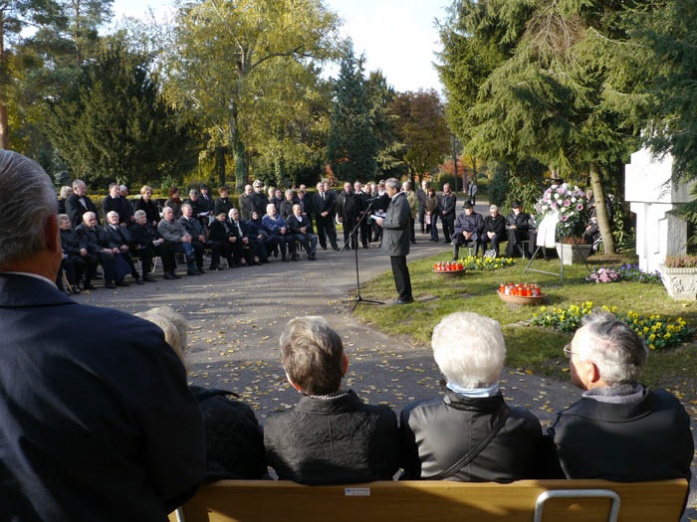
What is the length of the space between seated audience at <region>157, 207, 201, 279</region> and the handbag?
1167cm

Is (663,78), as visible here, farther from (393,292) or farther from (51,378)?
(51,378)

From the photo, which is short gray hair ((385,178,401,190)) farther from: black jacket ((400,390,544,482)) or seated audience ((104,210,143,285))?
black jacket ((400,390,544,482))

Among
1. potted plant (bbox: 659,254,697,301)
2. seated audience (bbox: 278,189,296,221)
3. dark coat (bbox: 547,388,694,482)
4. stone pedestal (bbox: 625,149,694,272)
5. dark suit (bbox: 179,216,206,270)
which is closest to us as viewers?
dark coat (bbox: 547,388,694,482)

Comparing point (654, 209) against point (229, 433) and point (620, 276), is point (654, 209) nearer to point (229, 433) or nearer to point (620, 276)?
point (620, 276)

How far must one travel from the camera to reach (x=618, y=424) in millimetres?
2500

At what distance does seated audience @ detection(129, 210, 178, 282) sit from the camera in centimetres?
1316

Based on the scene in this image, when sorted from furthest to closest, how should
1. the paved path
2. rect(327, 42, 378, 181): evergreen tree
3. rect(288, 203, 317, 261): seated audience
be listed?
rect(327, 42, 378, 181): evergreen tree
rect(288, 203, 317, 261): seated audience
the paved path

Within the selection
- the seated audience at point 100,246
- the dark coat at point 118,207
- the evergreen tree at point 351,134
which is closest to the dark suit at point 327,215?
the dark coat at point 118,207

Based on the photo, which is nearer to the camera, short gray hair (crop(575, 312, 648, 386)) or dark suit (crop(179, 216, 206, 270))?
short gray hair (crop(575, 312, 648, 386))

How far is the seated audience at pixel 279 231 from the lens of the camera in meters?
16.4

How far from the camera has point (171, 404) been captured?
1475mm

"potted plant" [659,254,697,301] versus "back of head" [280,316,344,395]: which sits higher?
"back of head" [280,316,344,395]

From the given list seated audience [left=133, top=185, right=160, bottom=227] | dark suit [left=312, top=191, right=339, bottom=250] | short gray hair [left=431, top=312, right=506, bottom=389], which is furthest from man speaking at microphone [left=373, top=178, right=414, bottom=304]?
dark suit [left=312, top=191, right=339, bottom=250]

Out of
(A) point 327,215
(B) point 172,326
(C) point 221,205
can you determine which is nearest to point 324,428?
(B) point 172,326
